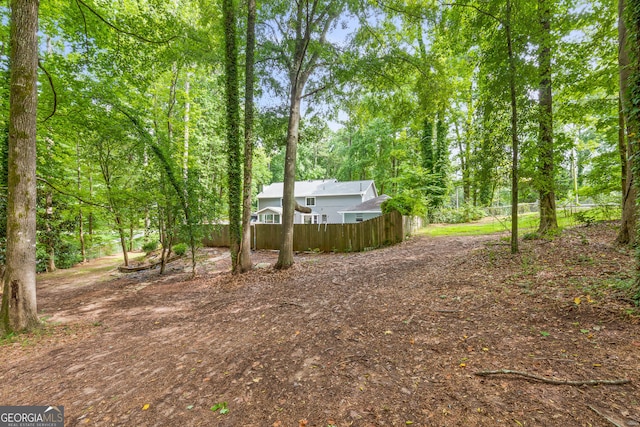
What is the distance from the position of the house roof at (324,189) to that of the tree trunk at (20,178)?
66.6 feet

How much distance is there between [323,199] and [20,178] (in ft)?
68.7

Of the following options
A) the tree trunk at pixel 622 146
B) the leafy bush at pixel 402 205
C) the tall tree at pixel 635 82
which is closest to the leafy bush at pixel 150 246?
the leafy bush at pixel 402 205

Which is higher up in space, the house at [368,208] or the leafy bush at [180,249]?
the house at [368,208]

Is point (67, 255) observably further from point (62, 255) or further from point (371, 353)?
point (371, 353)

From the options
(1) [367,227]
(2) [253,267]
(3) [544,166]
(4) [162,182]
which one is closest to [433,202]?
(1) [367,227]

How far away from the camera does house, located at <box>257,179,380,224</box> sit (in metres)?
23.3

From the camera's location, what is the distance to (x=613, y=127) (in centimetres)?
688

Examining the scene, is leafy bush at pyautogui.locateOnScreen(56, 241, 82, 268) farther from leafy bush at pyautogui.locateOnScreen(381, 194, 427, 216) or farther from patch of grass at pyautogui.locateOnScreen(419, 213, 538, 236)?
patch of grass at pyautogui.locateOnScreen(419, 213, 538, 236)

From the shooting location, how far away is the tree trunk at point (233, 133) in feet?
24.7

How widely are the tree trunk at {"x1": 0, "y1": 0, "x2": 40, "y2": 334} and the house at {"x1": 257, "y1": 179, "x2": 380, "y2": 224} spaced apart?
18459 millimetres

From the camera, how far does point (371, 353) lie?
112 inches

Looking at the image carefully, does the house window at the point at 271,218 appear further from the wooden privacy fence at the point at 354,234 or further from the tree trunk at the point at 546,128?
the tree trunk at the point at 546,128

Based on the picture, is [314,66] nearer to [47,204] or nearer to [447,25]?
[447,25]

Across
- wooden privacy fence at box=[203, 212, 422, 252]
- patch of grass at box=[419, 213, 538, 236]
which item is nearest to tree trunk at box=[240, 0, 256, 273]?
wooden privacy fence at box=[203, 212, 422, 252]
